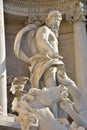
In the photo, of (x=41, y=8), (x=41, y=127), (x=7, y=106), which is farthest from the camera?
(x=41, y=8)

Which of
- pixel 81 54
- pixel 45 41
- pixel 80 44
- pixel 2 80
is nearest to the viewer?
pixel 2 80

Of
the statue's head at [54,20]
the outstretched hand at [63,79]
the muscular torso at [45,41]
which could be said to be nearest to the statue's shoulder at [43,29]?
the muscular torso at [45,41]

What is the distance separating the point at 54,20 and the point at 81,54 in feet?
3.82

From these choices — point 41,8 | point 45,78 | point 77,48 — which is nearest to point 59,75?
point 45,78

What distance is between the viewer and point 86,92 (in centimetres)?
1268

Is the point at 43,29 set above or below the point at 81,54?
above

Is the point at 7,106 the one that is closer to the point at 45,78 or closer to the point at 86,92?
the point at 45,78

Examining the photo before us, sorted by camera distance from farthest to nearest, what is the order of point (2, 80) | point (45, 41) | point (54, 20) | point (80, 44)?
point (80, 44) < point (54, 20) < point (45, 41) < point (2, 80)

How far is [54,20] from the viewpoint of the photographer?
40.9 feet

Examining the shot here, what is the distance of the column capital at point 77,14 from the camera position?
13166 millimetres

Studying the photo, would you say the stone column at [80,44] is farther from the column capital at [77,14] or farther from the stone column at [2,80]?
the stone column at [2,80]

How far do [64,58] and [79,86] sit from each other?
41.6 inches

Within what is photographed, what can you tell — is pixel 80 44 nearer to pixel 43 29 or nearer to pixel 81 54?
pixel 81 54

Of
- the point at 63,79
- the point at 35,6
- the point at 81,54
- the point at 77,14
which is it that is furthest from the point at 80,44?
the point at 35,6
